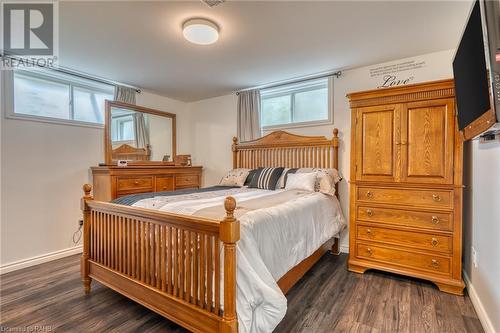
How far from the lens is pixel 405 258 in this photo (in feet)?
8.02

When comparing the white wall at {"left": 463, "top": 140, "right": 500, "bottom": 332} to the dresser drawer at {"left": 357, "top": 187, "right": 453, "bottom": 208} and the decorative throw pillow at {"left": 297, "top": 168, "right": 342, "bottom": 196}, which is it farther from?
the decorative throw pillow at {"left": 297, "top": 168, "right": 342, "bottom": 196}

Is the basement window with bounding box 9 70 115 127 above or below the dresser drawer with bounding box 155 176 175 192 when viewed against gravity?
above

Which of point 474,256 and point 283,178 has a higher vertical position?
point 283,178

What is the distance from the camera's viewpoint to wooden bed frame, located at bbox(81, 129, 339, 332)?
1.39m

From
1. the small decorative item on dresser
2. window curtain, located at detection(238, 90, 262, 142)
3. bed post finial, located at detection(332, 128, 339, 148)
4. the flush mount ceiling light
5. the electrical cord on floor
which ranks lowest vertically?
the electrical cord on floor

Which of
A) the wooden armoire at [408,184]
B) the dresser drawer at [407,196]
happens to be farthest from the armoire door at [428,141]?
the dresser drawer at [407,196]

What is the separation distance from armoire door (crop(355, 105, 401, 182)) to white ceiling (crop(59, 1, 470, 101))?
718mm

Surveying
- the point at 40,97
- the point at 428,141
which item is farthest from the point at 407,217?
the point at 40,97

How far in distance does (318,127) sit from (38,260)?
3.85m

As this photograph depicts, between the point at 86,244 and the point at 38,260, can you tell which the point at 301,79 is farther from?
the point at 38,260

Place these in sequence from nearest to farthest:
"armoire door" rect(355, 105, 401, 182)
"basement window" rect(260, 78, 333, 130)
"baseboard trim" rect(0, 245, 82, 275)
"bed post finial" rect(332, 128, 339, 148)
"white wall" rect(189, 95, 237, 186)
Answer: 1. "armoire door" rect(355, 105, 401, 182)
2. "baseboard trim" rect(0, 245, 82, 275)
3. "bed post finial" rect(332, 128, 339, 148)
4. "basement window" rect(260, 78, 333, 130)
5. "white wall" rect(189, 95, 237, 186)

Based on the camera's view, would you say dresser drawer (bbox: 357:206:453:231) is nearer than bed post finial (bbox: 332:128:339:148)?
Yes

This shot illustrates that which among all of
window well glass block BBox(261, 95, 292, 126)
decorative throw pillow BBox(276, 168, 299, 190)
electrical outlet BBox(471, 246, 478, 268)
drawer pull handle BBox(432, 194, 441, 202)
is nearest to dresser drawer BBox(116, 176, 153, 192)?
decorative throw pillow BBox(276, 168, 299, 190)

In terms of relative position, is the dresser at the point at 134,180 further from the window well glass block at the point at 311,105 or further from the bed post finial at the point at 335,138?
the bed post finial at the point at 335,138
